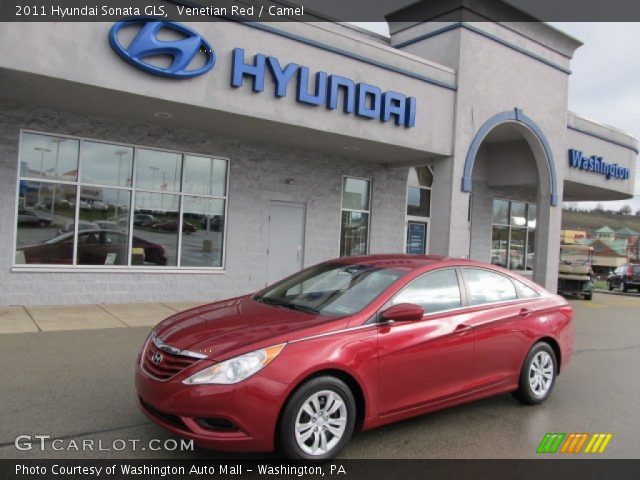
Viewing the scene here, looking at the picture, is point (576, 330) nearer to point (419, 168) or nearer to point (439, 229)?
point (439, 229)

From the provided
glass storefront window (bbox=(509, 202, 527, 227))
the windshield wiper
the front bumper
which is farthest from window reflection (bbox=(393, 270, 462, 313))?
glass storefront window (bbox=(509, 202, 527, 227))

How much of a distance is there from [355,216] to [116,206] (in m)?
6.15

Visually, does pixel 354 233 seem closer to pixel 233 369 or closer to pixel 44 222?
pixel 44 222

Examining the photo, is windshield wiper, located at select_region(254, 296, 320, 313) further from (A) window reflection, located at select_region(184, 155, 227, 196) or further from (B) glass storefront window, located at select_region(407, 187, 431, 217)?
(B) glass storefront window, located at select_region(407, 187, 431, 217)

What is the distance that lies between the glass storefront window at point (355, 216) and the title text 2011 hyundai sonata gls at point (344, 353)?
8.53 metres

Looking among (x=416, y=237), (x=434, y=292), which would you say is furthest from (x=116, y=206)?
(x=416, y=237)

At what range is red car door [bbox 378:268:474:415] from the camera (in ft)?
14.5

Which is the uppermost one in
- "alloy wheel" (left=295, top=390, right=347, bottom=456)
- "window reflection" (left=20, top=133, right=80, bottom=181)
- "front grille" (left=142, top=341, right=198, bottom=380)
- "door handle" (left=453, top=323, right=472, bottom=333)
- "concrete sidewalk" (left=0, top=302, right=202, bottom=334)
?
"window reflection" (left=20, top=133, right=80, bottom=181)

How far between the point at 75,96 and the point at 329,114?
4.54 metres

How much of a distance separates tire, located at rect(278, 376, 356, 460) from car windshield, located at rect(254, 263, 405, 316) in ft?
2.25

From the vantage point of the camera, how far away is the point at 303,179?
1337 cm

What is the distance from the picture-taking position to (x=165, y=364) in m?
4.04

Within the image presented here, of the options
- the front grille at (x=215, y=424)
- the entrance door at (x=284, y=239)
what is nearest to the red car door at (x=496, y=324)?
the front grille at (x=215, y=424)

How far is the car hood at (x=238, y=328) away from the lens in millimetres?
3974
